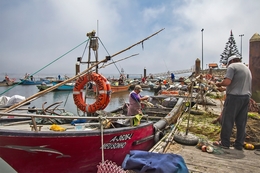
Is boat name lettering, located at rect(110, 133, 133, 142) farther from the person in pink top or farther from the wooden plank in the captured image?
the person in pink top

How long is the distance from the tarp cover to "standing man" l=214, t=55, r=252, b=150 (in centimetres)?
174

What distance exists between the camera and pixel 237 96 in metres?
4.66

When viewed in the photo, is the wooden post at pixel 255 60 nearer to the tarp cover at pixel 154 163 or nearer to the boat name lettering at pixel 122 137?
the boat name lettering at pixel 122 137

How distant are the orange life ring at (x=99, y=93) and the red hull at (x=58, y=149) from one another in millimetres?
2036

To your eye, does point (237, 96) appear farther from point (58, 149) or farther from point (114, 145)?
point (58, 149)

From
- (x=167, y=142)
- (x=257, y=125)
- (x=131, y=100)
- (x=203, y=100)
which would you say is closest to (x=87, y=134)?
(x=167, y=142)

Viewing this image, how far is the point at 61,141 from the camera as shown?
4.52 meters

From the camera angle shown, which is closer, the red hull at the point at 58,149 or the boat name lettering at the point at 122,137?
the red hull at the point at 58,149

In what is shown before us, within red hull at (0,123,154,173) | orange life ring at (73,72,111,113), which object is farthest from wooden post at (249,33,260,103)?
red hull at (0,123,154,173)

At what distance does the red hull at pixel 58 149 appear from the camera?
169 inches

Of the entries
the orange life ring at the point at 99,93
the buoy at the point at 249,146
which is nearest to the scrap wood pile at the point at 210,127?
the buoy at the point at 249,146

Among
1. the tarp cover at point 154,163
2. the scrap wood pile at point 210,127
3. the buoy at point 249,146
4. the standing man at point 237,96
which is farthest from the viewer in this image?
the scrap wood pile at point 210,127

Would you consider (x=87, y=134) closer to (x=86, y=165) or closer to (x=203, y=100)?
(x=86, y=165)

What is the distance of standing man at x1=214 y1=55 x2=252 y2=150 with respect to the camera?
4.64 metres
